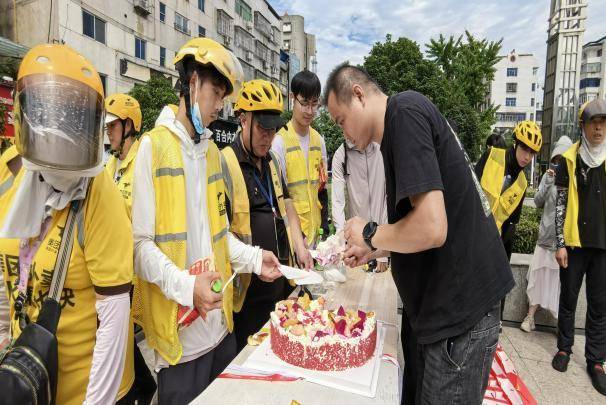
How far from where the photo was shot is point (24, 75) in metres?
1.25

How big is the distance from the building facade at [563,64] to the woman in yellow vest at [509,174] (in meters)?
34.9

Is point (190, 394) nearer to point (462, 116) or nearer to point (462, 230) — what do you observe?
point (462, 230)

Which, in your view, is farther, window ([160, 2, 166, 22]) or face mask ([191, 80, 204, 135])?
window ([160, 2, 166, 22])

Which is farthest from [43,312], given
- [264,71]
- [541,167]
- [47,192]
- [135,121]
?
[264,71]

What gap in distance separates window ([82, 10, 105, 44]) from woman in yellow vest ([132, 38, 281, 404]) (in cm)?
2128

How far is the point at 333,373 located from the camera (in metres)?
1.67

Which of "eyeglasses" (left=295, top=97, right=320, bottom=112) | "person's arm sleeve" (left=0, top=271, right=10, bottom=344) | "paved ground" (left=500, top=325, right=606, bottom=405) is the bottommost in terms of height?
"paved ground" (left=500, top=325, right=606, bottom=405)

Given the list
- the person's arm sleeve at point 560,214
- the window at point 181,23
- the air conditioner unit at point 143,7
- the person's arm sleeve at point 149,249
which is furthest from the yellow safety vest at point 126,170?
the window at point 181,23

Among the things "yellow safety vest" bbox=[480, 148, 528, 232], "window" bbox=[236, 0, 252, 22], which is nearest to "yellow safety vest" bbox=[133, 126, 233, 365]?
"yellow safety vest" bbox=[480, 148, 528, 232]

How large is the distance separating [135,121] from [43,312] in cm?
349

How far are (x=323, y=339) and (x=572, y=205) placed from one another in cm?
314

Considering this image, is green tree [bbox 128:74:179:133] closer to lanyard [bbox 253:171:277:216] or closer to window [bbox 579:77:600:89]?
lanyard [bbox 253:171:277:216]

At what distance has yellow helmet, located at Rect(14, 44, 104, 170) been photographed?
4.04 feet

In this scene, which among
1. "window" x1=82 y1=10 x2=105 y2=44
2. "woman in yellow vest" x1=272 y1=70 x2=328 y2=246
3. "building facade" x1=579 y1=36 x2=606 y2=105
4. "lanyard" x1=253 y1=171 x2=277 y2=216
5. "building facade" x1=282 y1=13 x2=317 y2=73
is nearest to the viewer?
"lanyard" x1=253 y1=171 x2=277 y2=216
